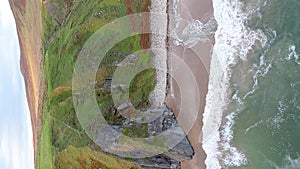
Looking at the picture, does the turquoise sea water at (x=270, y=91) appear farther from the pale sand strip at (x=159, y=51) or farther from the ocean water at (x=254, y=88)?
the pale sand strip at (x=159, y=51)

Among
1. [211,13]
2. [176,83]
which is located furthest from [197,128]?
[211,13]

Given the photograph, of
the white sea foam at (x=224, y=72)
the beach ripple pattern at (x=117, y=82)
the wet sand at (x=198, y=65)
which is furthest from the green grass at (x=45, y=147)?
the white sea foam at (x=224, y=72)

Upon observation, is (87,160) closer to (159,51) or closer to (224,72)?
(159,51)

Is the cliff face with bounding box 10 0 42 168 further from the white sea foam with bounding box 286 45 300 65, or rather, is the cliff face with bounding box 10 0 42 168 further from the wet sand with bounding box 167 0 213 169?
the white sea foam with bounding box 286 45 300 65

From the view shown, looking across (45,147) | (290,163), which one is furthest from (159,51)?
(45,147)

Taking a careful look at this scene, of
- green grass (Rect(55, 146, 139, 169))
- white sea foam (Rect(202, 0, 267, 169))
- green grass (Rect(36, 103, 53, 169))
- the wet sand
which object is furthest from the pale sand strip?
green grass (Rect(36, 103, 53, 169))

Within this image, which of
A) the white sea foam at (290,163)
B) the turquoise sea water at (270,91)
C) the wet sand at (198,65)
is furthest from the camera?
the wet sand at (198,65)

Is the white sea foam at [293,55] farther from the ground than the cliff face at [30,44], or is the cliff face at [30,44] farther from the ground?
the cliff face at [30,44]

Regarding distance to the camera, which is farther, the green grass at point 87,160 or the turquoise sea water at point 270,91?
the green grass at point 87,160
